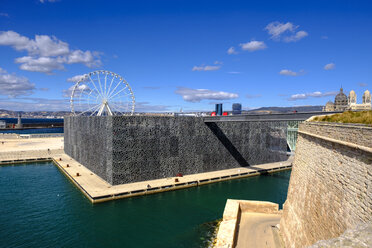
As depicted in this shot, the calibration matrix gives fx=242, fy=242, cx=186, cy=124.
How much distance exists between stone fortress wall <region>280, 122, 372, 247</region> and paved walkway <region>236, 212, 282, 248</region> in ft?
4.14

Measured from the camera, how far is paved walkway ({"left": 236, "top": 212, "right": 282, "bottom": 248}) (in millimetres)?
19125

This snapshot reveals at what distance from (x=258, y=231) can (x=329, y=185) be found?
967cm

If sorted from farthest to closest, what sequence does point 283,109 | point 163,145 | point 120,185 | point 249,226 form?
point 163,145, point 120,185, point 283,109, point 249,226

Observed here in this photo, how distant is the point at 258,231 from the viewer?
69.2 ft

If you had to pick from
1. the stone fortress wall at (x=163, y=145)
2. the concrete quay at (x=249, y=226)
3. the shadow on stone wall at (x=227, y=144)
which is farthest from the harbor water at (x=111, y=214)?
the shadow on stone wall at (x=227, y=144)

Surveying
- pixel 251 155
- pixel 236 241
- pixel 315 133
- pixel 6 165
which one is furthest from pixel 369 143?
pixel 6 165

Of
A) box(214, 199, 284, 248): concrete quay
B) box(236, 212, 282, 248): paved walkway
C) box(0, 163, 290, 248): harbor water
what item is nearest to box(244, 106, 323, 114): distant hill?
box(214, 199, 284, 248): concrete quay

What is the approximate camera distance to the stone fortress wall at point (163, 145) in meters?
31.9

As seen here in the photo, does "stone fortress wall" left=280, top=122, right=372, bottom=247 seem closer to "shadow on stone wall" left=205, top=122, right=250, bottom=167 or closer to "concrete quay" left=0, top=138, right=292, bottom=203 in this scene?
"concrete quay" left=0, top=138, right=292, bottom=203

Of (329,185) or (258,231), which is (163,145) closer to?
(258,231)

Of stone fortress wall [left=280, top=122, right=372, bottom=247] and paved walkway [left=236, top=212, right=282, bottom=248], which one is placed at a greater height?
stone fortress wall [left=280, top=122, right=372, bottom=247]

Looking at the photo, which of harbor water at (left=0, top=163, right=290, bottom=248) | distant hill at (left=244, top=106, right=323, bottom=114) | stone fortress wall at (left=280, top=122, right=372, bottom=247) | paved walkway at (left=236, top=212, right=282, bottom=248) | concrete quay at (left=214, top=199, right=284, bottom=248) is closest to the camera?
stone fortress wall at (left=280, top=122, right=372, bottom=247)

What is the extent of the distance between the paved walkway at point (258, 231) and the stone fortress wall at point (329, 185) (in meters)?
1.26

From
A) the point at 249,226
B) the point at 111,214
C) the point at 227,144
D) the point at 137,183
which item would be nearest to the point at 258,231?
the point at 249,226
